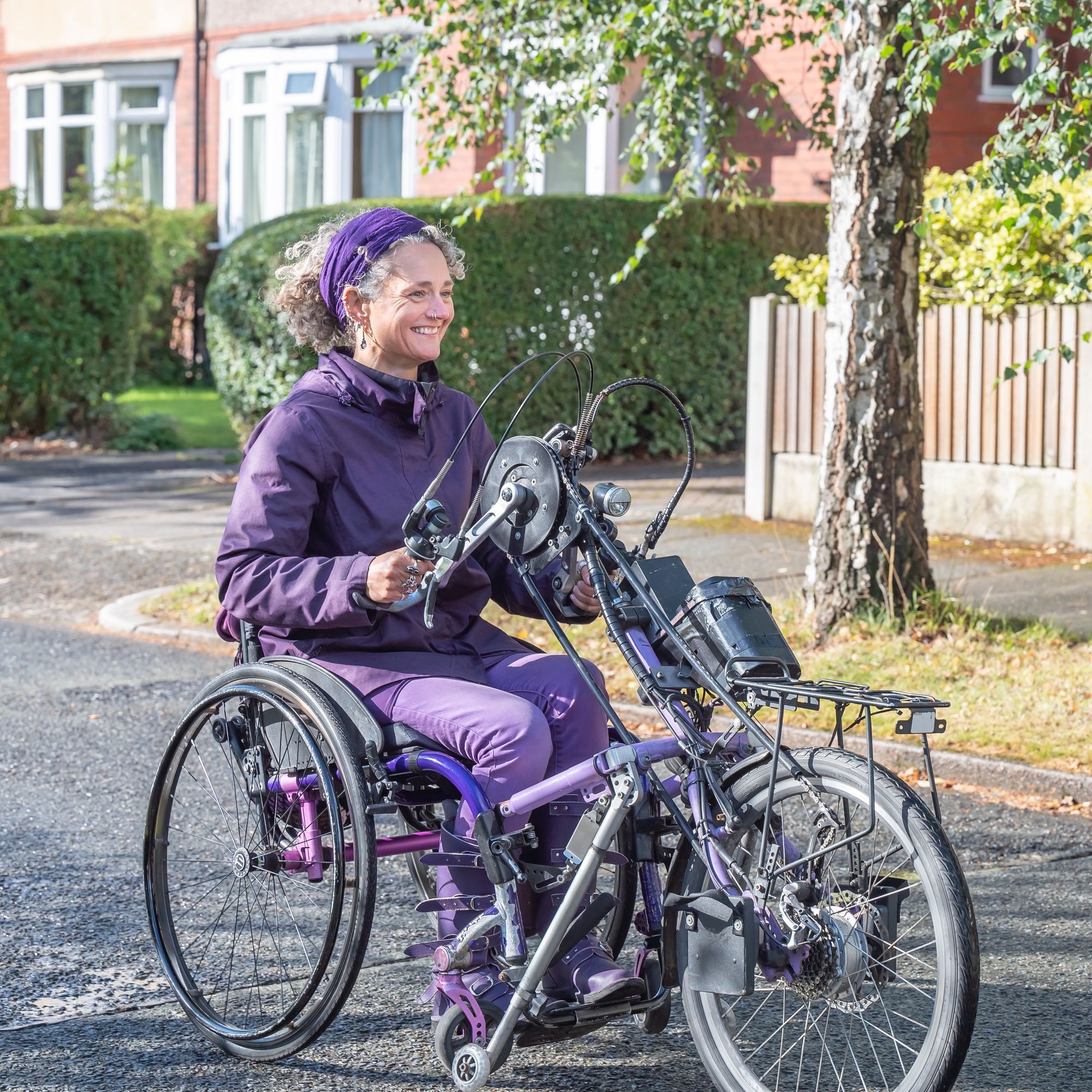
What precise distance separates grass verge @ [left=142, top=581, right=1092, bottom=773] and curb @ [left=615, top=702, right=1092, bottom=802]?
0.07m

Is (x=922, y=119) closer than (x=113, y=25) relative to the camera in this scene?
Yes

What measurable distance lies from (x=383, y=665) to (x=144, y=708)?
3.65m

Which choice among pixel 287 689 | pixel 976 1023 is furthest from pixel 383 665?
pixel 976 1023

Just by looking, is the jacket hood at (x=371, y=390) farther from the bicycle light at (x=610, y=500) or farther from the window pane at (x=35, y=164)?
the window pane at (x=35, y=164)

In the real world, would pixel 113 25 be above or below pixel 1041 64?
above

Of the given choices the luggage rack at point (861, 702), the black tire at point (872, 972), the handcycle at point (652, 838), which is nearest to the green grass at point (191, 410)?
the handcycle at point (652, 838)

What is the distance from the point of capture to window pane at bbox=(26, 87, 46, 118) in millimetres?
26328

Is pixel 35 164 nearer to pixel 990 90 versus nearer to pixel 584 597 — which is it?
pixel 990 90

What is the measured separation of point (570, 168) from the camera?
1969 centimetres

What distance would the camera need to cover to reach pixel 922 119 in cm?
728

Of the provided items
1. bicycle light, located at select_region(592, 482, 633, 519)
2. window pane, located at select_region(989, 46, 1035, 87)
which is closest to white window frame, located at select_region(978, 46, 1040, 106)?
window pane, located at select_region(989, 46, 1035, 87)

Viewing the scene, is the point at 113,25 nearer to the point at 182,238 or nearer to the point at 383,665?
the point at 182,238

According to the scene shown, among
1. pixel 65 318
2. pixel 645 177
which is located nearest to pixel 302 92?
pixel 645 177

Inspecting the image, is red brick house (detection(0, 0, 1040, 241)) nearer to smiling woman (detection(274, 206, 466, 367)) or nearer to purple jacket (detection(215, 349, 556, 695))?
smiling woman (detection(274, 206, 466, 367))
